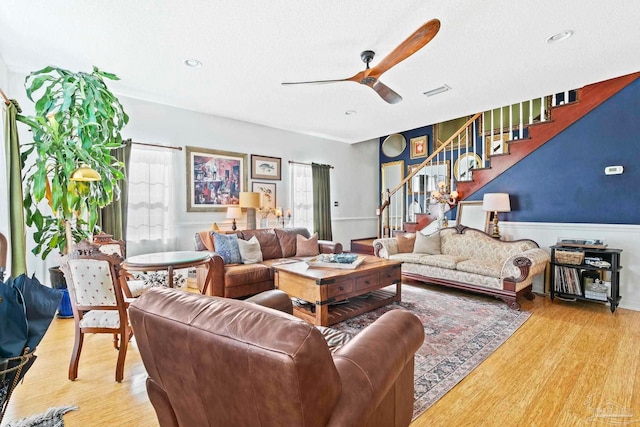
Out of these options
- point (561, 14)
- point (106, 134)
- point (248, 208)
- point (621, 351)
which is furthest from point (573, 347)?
point (106, 134)

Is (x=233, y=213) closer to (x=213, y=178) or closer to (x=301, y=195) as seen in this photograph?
(x=213, y=178)

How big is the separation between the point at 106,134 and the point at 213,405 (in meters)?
3.20

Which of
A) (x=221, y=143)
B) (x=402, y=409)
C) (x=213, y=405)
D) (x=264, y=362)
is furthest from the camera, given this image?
(x=221, y=143)

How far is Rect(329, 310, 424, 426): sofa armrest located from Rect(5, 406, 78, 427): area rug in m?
1.69

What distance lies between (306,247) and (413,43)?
308cm

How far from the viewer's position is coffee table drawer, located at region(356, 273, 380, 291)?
10.2 ft

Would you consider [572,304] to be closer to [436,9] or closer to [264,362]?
[436,9]

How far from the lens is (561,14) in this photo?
7.73 feet

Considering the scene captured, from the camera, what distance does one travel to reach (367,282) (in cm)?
319

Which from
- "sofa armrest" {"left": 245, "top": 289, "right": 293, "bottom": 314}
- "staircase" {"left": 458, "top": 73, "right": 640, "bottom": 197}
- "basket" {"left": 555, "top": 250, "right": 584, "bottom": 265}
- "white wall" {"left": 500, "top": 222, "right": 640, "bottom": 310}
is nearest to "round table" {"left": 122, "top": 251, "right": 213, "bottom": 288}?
"sofa armrest" {"left": 245, "top": 289, "right": 293, "bottom": 314}

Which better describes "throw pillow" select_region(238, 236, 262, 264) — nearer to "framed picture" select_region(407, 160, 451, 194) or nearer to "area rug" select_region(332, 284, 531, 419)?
"area rug" select_region(332, 284, 531, 419)

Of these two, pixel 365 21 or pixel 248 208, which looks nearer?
pixel 365 21

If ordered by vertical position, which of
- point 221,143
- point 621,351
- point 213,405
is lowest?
point 621,351

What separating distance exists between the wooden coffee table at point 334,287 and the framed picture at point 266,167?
2.43 metres
